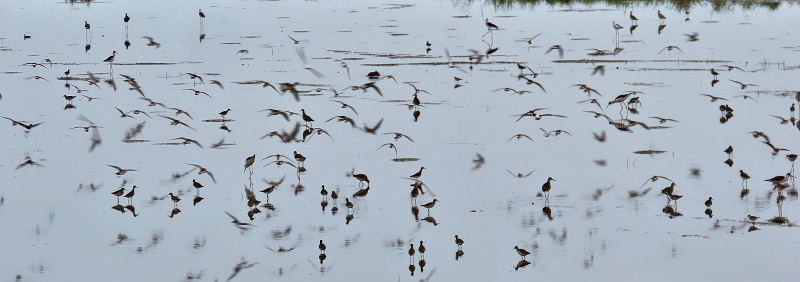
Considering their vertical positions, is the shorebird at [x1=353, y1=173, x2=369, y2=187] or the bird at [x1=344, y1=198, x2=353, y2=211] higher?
the shorebird at [x1=353, y1=173, x2=369, y2=187]

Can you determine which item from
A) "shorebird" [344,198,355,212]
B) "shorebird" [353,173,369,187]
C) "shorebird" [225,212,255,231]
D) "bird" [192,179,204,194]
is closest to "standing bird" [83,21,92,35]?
"bird" [192,179,204,194]

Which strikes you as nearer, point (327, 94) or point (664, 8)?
point (327, 94)

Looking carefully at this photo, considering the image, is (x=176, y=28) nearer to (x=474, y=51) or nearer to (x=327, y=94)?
(x=474, y=51)

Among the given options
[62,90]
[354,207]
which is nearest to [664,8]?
[62,90]

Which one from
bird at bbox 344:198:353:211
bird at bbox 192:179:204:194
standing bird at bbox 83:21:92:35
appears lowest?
bird at bbox 344:198:353:211

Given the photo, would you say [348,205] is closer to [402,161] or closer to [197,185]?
[197,185]

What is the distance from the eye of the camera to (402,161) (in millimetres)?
10734

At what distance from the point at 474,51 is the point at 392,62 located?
115 centimetres

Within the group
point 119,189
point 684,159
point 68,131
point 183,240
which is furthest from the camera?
point 68,131

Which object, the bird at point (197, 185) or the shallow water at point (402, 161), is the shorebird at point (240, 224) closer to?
the shallow water at point (402, 161)

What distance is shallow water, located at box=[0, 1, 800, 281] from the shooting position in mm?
7672

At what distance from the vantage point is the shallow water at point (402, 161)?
25.2 ft

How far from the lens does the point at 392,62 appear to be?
1750 centimetres

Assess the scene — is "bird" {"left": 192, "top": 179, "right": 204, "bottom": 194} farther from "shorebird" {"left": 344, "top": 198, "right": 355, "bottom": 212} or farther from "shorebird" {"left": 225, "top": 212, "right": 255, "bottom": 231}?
"shorebird" {"left": 344, "top": 198, "right": 355, "bottom": 212}
